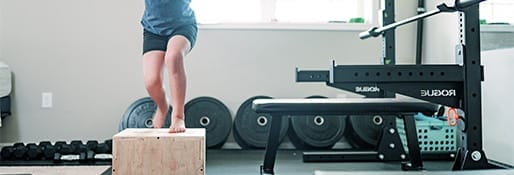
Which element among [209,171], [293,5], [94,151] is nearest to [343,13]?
[293,5]

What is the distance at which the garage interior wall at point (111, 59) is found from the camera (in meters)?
3.85

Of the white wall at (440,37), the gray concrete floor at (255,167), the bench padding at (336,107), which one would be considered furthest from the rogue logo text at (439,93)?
the white wall at (440,37)

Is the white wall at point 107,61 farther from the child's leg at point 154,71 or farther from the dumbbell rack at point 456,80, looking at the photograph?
the dumbbell rack at point 456,80

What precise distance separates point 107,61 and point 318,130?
174 cm

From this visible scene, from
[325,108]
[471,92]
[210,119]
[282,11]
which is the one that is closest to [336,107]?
[325,108]

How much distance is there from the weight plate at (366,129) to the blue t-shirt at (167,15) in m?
1.77

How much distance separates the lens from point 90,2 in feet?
12.8

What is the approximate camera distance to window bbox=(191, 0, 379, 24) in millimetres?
4109

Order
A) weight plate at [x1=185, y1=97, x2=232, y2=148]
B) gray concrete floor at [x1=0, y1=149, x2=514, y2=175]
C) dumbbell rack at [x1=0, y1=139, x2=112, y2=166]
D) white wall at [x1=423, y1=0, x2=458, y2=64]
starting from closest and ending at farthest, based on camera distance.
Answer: gray concrete floor at [x1=0, y1=149, x2=514, y2=175]
dumbbell rack at [x1=0, y1=139, x2=112, y2=166]
white wall at [x1=423, y1=0, x2=458, y2=64]
weight plate at [x1=185, y1=97, x2=232, y2=148]

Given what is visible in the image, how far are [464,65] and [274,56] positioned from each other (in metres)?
2.01

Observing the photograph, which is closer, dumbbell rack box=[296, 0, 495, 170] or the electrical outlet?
dumbbell rack box=[296, 0, 495, 170]

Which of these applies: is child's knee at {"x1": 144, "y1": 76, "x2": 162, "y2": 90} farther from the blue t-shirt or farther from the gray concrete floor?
the gray concrete floor

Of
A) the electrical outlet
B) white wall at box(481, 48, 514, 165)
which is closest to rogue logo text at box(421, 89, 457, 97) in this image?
white wall at box(481, 48, 514, 165)

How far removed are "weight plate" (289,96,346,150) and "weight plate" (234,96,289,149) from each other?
104 mm
